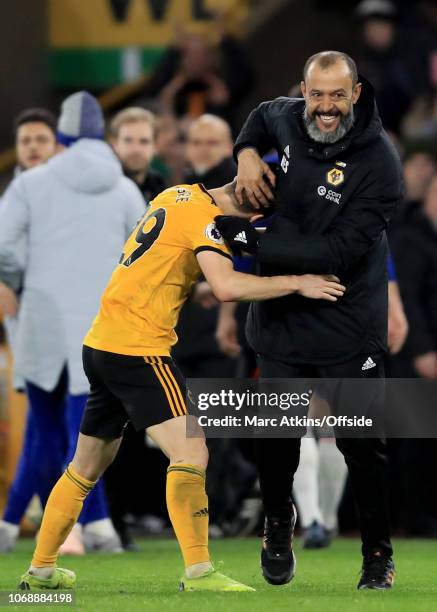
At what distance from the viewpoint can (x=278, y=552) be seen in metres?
7.46

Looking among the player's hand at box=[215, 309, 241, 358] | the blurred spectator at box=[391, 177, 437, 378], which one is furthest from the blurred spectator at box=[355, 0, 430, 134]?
the player's hand at box=[215, 309, 241, 358]

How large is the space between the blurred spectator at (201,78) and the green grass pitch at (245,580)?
15.5ft

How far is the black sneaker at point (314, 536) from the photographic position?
33.2 ft

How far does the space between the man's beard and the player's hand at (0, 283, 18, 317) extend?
119 inches

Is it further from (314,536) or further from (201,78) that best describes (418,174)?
(314,536)

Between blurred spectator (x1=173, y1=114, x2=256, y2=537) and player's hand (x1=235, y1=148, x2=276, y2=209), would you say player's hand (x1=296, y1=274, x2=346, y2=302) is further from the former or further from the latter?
blurred spectator (x1=173, y1=114, x2=256, y2=537)

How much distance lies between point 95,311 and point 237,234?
2721 mm

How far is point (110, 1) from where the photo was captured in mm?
18688

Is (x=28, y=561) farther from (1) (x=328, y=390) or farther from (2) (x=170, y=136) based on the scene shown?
(2) (x=170, y=136)

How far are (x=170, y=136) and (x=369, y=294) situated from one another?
22.7ft

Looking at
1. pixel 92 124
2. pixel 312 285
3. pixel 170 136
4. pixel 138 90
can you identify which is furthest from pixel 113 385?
pixel 138 90

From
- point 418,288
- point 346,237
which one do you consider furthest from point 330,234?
point 418,288

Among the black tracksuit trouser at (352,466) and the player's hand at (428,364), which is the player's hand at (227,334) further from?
the black tracksuit trouser at (352,466)

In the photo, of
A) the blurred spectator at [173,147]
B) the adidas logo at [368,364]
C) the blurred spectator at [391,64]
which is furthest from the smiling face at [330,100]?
the blurred spectator at [391,64]
